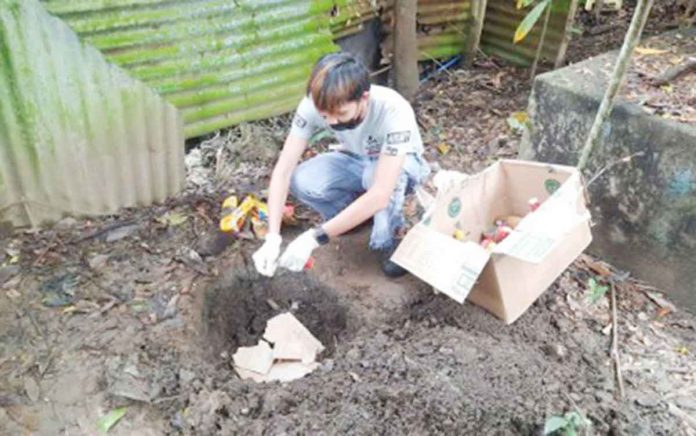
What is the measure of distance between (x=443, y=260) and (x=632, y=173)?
122 centimetres

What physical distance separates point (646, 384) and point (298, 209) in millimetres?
2040

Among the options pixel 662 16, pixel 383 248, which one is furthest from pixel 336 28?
pixel 662 16

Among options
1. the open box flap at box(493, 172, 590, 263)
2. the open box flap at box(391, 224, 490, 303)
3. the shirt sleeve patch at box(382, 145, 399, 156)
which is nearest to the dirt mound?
the open box flap at box(391, 224, 490, 303)

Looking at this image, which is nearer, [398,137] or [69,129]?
[398,137]

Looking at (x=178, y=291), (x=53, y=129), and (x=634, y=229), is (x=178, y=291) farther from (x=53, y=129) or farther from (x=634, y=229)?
(x=634, y=229)

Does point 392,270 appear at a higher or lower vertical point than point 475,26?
lower

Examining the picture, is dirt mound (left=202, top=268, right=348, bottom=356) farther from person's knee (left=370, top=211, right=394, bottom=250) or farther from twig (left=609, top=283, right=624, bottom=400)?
twig (left=609, top=283, right=624, bottom=400)

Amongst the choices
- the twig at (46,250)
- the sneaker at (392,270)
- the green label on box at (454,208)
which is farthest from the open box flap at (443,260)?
the twig at (46,250)

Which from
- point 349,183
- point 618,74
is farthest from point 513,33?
point 349,183

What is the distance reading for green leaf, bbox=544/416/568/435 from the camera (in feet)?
7.79

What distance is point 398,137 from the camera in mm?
2820

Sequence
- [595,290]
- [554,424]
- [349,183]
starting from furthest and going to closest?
1. [349,183]
2. [595,290]
3. [554,424]

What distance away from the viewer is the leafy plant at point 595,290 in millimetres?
3145

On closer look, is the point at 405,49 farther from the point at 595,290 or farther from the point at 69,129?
the point at 69,129
